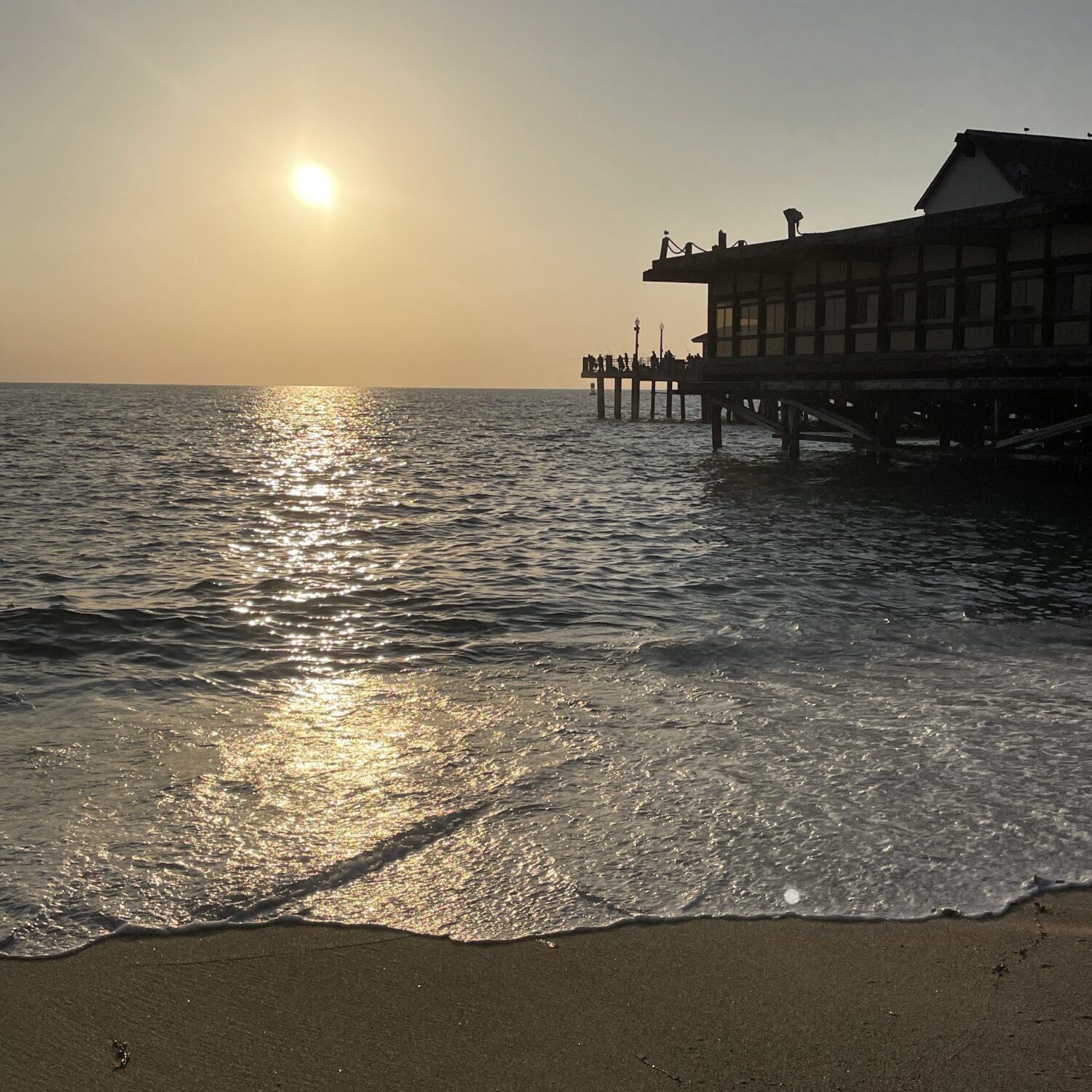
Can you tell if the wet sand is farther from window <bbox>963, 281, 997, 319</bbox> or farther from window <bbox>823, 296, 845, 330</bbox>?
window <bbox>823, 296, 845, 330</bbox>

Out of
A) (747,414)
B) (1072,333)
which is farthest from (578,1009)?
(747,414)

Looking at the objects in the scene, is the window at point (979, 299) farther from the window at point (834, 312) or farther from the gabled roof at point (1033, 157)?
the gabled roof at point (1033, 157)

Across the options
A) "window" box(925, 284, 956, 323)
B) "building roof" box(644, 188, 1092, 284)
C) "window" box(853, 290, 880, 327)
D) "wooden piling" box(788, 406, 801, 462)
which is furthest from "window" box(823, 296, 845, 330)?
"wooden piling" box(788, 406, 801, 462)

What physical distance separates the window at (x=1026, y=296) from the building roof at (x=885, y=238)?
3.53ft

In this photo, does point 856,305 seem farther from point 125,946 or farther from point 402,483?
point 125,946

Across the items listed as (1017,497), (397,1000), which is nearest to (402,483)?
(1017,497)

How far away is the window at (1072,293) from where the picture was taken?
72.0ft

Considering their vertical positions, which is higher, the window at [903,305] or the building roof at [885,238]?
the building roof at [885,238]

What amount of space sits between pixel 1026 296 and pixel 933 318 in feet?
8.08

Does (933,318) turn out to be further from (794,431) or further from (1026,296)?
(794,431)

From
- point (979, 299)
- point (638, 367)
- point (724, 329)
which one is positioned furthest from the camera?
point (638, 367)

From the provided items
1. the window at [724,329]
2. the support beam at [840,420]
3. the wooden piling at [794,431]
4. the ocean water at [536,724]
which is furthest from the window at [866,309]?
the ocean water at [536,724]

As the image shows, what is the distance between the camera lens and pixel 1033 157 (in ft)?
98.1

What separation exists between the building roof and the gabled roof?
17.1 ft
